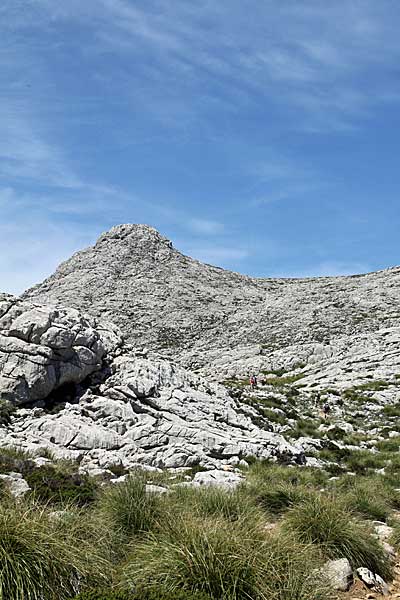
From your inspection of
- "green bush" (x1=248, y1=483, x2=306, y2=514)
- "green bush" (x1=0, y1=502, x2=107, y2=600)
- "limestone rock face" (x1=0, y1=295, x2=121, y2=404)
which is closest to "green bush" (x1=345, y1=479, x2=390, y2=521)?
"green bush" (x1=248, y1=483, x2=306, y2=514)

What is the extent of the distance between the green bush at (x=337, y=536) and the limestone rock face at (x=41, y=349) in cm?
1570

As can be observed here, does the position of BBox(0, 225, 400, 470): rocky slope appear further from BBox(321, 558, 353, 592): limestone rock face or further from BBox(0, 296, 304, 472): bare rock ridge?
BBox(321, 558, 353, 592): limestone rock face

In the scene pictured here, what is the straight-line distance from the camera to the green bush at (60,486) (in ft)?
33.7

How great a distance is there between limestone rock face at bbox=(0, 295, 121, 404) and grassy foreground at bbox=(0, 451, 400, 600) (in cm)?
1276

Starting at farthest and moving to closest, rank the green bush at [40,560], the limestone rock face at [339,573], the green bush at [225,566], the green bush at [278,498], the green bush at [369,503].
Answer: the green bush at [369,503] → the green bush at [278,498] → the limestone rock face at [339,573] → the green bush at [225,566] → the green bush at [40,560]

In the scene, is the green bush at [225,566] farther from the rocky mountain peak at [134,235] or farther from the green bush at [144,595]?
the rocky mountain peak at [134,235]

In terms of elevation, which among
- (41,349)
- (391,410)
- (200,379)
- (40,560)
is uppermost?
(41,349)

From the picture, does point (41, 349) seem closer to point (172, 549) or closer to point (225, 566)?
point (172, 549)

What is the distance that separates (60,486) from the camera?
11141mm

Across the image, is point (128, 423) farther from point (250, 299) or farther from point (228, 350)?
point (250, 299)

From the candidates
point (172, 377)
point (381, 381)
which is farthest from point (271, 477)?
point (381, 381)

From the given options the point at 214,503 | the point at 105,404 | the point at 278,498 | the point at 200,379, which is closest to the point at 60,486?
the point at 214,503

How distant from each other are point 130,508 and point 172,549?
2289 millimetres

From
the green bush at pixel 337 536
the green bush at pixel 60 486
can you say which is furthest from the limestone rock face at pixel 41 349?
the green bush at pixel 337 536
